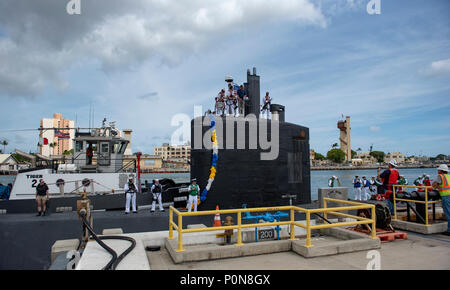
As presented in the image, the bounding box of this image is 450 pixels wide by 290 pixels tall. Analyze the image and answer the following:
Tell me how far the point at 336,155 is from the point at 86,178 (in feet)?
476

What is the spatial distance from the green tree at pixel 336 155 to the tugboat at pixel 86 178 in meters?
141

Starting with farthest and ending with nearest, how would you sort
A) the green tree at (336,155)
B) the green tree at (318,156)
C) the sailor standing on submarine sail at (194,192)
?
the green tree at (318,156) → the green tree at (336,155) → the sailor standing on submarine sail at (194,192)

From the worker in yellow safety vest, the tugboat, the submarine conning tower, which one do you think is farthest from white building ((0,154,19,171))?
the worker in yellow safety vest

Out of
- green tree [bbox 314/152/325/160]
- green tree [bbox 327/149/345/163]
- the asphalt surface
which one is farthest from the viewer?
green tree [bbox 314/152/325/160]

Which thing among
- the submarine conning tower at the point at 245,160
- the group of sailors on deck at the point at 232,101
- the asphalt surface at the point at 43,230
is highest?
the group of sailors on deck at the point at 232,101

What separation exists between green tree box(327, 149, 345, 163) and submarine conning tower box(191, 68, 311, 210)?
14575cm

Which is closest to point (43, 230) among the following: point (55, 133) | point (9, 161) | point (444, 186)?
point (55, 133)

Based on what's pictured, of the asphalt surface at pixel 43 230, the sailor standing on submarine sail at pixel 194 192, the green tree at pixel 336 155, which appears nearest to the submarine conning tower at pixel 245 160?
the sailor standing on submarine sail at pixel 194 192

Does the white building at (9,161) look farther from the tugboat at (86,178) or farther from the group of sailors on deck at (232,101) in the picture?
the group of sailors on deck at (232,101)

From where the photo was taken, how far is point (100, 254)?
240 inches

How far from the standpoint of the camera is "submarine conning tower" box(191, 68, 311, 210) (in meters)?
10.1

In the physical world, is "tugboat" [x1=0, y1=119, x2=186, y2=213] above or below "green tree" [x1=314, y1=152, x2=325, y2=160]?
below

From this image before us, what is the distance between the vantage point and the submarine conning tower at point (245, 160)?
10.1 meters

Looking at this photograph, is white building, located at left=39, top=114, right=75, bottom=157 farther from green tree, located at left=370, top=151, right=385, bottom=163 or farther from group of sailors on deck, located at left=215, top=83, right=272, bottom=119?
green tree, located at left=370, top=151, right=385, bottom=163
